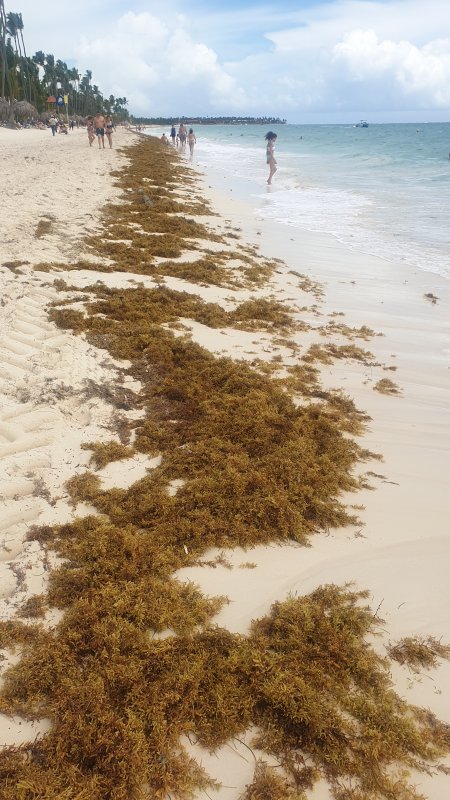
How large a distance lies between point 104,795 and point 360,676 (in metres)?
1.17

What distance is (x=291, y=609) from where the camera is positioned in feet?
7.86

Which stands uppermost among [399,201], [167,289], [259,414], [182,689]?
[399,201]

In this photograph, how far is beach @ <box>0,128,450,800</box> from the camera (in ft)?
7.99

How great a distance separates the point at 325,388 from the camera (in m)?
4.67

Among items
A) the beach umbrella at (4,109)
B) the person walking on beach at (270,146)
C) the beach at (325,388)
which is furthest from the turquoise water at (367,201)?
the beach umbrella at (4,109)

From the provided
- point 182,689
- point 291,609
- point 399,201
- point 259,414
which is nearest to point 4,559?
point 182,689

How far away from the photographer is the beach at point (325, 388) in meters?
2.44

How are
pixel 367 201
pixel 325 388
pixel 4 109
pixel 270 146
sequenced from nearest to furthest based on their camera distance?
pixel 325 388 < pixel 367 201 < pixel 270 146 < pixel 4 109

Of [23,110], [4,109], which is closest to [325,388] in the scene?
[4,109]

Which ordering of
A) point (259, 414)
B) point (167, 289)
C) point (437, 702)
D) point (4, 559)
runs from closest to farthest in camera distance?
point (437, 702), point (4, 559), point (259, 414), point (167, 289)

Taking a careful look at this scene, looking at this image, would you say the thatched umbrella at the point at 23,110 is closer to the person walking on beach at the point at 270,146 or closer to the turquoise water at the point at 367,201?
the turquoise water at the point at 367,201

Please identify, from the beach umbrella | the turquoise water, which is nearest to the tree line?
the beach umbrella

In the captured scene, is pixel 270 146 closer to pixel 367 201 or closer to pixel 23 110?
pixel 367 201

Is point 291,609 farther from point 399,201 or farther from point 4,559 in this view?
point 399,201
